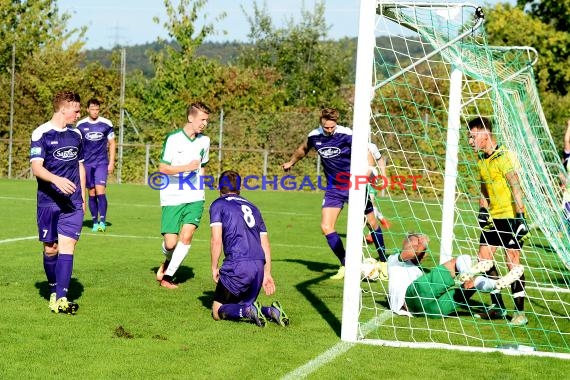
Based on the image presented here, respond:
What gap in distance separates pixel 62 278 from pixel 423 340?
308 cm

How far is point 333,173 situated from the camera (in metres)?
10.7

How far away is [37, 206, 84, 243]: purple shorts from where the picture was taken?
7.63 m

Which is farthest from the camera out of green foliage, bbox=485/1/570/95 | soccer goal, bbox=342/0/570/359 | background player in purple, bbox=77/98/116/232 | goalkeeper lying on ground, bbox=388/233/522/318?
green foliage, bbox=485/1/570/95

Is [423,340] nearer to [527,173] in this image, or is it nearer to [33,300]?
[527,173]

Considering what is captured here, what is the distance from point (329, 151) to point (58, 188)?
4060mm

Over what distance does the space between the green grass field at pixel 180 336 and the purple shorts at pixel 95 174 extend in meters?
3.28

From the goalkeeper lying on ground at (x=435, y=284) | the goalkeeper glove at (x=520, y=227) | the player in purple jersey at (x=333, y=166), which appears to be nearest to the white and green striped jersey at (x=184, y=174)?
the player in purple jersey at (x=333, y=166)

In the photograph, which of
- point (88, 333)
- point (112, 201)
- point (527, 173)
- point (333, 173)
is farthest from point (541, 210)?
point (112, 201)

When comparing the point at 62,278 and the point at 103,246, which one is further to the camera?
the point at 103,246

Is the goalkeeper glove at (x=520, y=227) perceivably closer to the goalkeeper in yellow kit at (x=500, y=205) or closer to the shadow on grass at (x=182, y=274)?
the goalkeeper in yellow kit at (x=500, y=205)

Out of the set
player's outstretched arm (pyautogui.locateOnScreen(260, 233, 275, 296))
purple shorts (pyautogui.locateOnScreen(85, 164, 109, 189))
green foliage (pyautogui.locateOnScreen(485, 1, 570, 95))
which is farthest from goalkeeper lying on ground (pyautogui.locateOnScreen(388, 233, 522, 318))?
green foliage (pyautogui.locateOnScreen(485, 1, 570, 95))

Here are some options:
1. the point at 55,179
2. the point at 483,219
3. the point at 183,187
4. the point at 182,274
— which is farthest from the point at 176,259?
the point at 483,219

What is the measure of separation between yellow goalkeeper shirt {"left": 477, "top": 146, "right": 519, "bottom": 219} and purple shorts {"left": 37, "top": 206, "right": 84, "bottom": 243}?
370cm

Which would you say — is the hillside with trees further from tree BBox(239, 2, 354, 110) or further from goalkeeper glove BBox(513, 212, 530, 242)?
goalkeeper glove BBox(513, 212, 530, 242)
